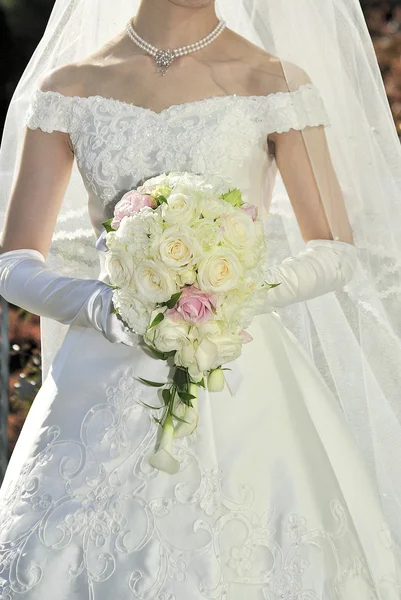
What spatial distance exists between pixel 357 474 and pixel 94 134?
3.06 ft

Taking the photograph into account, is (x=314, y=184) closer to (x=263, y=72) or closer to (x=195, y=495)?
(x=263, y=72)

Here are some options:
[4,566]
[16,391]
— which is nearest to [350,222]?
[4,566]

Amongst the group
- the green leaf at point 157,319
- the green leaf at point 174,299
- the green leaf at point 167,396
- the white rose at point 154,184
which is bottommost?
the green leaf at point 167,396

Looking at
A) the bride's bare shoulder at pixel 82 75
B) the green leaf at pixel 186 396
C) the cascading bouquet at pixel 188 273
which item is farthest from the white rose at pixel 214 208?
the bride's bare shoulder at pixel 82 75

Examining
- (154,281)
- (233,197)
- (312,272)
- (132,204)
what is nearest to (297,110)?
(312,272)

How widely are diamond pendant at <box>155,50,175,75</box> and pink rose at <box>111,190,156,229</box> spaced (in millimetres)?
586

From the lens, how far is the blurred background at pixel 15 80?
135 inches

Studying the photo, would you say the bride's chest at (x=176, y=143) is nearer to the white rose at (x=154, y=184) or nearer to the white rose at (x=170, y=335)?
the white rose at (x=154, y=184)

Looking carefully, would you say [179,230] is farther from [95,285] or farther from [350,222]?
[350,222]

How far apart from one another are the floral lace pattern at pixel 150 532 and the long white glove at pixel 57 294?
179 mm

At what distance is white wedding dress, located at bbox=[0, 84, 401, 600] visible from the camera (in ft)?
5.87

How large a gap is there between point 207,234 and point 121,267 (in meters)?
0.17

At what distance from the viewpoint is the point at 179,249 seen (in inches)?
65.4

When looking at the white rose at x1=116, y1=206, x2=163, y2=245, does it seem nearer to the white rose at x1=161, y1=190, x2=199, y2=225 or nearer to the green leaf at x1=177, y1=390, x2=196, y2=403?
the white rose at x1=161, y1=190, x2=199, y2=225
